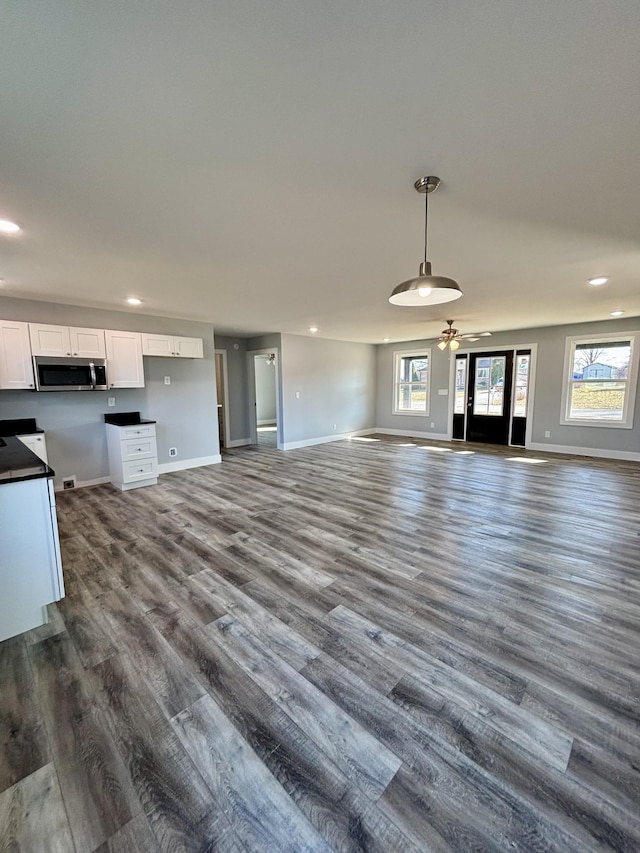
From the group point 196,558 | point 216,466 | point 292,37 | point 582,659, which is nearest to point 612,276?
point 582,659

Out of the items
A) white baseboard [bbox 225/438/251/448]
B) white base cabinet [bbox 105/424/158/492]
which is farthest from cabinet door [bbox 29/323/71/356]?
white baseboard [bbox 225/438/251/448]

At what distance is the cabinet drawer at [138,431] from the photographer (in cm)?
476

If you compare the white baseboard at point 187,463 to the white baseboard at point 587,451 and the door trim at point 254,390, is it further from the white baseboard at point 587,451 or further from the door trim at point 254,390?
the white baseboard at point 587,451

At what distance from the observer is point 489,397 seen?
26.1ft

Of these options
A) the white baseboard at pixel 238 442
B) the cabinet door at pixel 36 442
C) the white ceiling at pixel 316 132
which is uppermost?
the white ceiling at pixel 316 132

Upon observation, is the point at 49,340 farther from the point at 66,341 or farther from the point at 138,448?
the point at 138,448

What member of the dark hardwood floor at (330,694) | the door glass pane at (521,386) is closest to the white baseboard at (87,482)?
the dark hardwood floor at (330,694)

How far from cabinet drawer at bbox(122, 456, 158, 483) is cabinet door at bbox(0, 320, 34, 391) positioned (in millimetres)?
1471

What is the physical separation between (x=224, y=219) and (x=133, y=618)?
2.67m

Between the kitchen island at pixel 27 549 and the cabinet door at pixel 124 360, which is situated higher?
the cabinet door at pixel 124 360

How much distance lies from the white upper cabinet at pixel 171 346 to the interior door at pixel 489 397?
608 centimetres

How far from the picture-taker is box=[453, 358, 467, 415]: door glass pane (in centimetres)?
824

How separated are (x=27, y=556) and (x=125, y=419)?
3402mm

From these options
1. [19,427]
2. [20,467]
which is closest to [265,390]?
[19,427]
